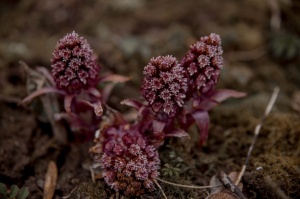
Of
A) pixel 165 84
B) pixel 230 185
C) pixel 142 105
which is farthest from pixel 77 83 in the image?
pixel 230 185

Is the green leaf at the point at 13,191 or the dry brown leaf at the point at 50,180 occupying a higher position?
the dry brown leaf at the point at 50,180

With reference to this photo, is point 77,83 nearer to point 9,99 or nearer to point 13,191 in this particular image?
point 13,191

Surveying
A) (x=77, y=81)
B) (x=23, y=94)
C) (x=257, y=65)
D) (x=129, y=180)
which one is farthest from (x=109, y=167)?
(x=257, y=65)

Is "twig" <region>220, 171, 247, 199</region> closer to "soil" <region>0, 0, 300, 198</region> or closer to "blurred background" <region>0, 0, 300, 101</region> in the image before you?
"soil" <region>0, 0, 300, 198</region>

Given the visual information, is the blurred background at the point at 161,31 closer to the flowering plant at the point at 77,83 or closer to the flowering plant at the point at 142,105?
the flowering plant at the point at 77,83

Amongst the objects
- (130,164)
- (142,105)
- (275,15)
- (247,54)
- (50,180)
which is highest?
(275,15)

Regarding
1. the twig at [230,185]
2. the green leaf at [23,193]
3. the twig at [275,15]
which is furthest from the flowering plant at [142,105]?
the twig at [275,15]
